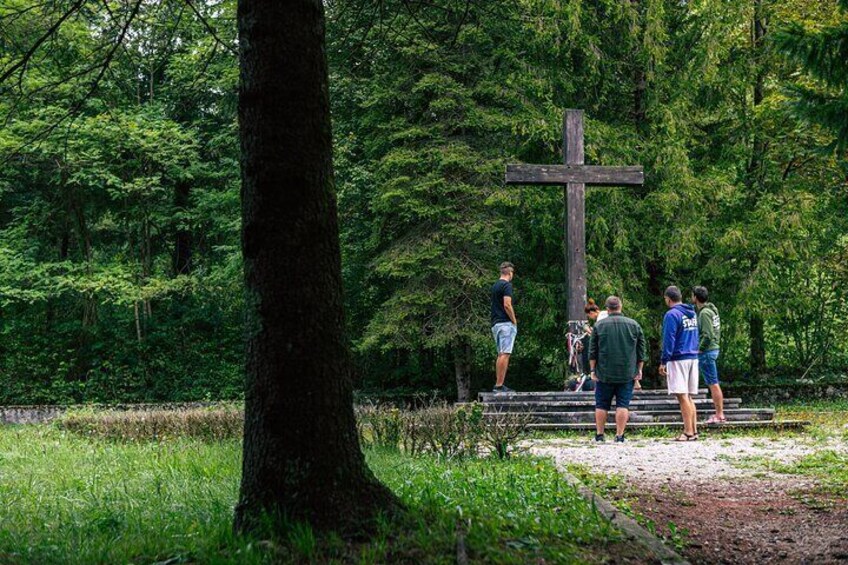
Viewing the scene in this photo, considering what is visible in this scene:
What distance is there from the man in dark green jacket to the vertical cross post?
3.39m

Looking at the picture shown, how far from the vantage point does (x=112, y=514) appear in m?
6.06

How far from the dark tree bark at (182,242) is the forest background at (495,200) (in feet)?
6.00

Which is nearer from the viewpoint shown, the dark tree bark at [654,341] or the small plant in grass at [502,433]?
the small plant in grass at [502,433]

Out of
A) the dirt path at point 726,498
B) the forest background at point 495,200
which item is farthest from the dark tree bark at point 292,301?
the forest background at point 495,200

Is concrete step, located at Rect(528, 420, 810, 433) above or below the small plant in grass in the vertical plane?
below

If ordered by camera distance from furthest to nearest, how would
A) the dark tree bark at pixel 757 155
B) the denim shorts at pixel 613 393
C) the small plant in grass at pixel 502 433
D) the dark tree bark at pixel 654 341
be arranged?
the dark tree bark at pixel 757 155 < the dark tree bark at pixel 654 341 < the denim shorts at pixel 613 393 < the small plant in grass at pixel 502 433

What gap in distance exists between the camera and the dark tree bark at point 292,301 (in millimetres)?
4754

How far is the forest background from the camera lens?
68.2 ft

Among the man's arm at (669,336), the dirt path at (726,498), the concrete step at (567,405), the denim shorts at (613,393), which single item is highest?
the man's arm at (669,336)

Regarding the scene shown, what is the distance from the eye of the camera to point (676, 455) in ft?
35.1

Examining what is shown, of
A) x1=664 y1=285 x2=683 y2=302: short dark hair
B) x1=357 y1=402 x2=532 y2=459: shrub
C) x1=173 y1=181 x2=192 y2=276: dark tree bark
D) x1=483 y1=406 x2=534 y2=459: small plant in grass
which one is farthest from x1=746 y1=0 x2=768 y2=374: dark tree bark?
x1=173 y1=181 x2=192 y2=276: dark tree bark

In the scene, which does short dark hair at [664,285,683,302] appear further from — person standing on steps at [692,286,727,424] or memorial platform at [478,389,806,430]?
memorial platform at [478,389,806,430]

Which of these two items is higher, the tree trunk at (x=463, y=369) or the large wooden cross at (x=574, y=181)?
the large wooden cross at (x=574, y=181)

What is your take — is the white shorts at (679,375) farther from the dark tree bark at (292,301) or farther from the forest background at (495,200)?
the dark tree bark at (292,301)
